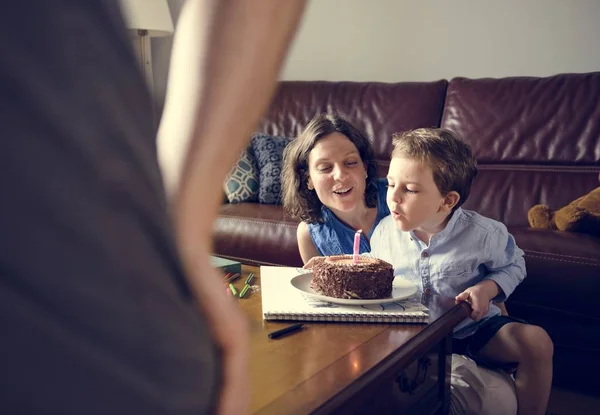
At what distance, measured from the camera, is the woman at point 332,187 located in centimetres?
197

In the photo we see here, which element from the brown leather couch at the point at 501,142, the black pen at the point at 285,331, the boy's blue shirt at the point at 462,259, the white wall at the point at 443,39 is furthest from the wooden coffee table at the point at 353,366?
the white wall at the point at 443,39

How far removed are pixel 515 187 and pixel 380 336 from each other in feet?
5.89

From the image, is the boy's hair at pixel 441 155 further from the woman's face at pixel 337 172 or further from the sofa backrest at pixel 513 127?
the sofa backrest at pixel 513 127

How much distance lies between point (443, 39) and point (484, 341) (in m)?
2.33

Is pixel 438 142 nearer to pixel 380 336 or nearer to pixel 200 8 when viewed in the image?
pixel 380 336

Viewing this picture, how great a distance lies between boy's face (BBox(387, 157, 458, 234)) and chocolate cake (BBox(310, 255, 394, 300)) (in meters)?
0.26

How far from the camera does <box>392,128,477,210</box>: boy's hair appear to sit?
1.52 metres

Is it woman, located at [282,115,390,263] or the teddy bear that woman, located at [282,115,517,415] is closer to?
woman, located at [282,115,390,263]

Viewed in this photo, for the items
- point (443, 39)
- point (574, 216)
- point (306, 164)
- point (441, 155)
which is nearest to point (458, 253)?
point (441, 155)

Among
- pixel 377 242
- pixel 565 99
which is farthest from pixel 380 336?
pixel 565 99

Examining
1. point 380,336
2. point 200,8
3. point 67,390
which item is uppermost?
point 200,8

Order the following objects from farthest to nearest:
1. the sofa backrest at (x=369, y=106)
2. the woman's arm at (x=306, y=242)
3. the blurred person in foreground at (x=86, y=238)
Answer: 1. the sofa backrest at (x=369, y=106)
2. the woman's arm at (x=306, y=242)
3. the blurred person in foreground at (x=86, y=238)

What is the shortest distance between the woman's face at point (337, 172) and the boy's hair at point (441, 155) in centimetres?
39

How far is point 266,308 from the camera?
1.24 meters
